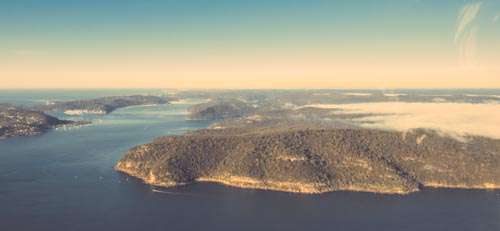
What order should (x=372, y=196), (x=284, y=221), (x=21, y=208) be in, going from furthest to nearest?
(x=372, y=196)
(x=21, y=208)
(x=284, y=221)

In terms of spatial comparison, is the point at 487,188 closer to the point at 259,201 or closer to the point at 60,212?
the point at 259,201

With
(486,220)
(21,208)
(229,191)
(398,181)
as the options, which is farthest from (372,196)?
(21,208)

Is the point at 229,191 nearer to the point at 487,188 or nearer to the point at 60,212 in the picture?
the point at 60,212

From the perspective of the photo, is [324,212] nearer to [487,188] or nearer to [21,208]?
[487,188]

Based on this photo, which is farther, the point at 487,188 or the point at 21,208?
the point at 487,188

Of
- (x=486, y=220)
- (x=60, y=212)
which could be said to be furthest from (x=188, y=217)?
(x=486, y=220)

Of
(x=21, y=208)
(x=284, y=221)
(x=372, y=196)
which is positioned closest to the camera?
(x=284, y=221)

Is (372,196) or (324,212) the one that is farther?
(372,196)

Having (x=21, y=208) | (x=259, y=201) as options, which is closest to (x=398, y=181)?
(x=259, y=201)
